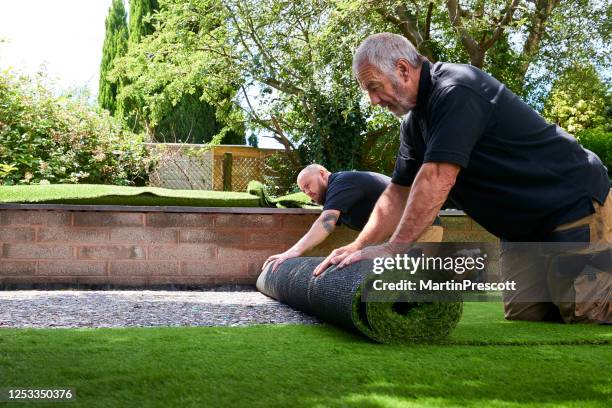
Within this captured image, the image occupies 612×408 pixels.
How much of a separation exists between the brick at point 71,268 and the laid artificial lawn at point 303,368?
2.64 meters

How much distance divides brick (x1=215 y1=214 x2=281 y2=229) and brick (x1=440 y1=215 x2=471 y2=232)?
5.22 ft

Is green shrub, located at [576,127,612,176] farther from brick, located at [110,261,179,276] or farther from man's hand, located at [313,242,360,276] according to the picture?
man's hand, located at [313,242,360,276]

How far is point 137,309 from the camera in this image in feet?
13.9

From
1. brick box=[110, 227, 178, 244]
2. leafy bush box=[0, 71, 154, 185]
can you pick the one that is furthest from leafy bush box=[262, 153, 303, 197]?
brick box=[110, 227, 178, 244]

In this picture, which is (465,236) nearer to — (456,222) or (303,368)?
(456,222)

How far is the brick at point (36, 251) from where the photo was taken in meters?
5.67

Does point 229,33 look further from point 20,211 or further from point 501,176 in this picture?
point 501,176

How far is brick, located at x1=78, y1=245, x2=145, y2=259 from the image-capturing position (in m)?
5.79

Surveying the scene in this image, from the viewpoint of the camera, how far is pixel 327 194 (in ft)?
16.4

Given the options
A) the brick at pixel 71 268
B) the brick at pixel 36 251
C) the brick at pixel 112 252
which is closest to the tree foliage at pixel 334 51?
the brick at pixel 112 252

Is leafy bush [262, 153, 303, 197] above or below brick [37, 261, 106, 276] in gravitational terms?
above

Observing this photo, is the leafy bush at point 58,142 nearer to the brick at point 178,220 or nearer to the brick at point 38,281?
the brick at point 38,281

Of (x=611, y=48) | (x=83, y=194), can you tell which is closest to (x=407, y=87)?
(x=83, y=194)

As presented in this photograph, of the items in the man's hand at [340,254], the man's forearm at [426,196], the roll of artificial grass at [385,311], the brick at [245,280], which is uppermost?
the man's forearm at [426,196]
